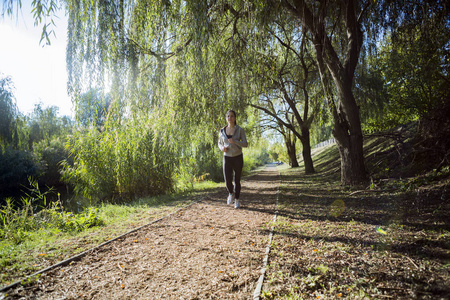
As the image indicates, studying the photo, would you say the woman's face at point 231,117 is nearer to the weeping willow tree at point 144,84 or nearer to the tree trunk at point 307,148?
the weeping willow tree at point 144,84

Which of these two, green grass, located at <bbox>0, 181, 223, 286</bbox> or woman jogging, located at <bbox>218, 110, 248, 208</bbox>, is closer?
green grass, located at <bbox>0, 181, 223, 286</bbox>

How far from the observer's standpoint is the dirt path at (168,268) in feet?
6.46

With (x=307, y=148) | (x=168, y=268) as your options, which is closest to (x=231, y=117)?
(x=168, y=268)

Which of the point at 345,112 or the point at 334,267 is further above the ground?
the point at 345,112

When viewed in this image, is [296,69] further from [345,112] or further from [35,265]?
[35,265]

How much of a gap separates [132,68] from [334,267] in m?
4.11

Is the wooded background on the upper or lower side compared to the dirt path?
upper

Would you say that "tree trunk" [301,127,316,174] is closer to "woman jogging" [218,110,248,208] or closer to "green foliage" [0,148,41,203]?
"woman jogging" [218,110,248,208]

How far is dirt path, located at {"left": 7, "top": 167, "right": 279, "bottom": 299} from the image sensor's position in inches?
77.5

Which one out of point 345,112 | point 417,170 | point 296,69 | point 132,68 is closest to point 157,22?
point 132,68

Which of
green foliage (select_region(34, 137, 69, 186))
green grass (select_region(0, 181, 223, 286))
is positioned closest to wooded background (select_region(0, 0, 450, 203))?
green grass (select_region(0, 181, 223, 286))

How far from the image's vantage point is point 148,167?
22.6 feet

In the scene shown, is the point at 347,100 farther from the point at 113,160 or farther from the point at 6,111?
the point at 6,111

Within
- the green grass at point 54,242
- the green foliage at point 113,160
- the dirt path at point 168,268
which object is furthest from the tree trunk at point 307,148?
the dirt path at point 168,268
